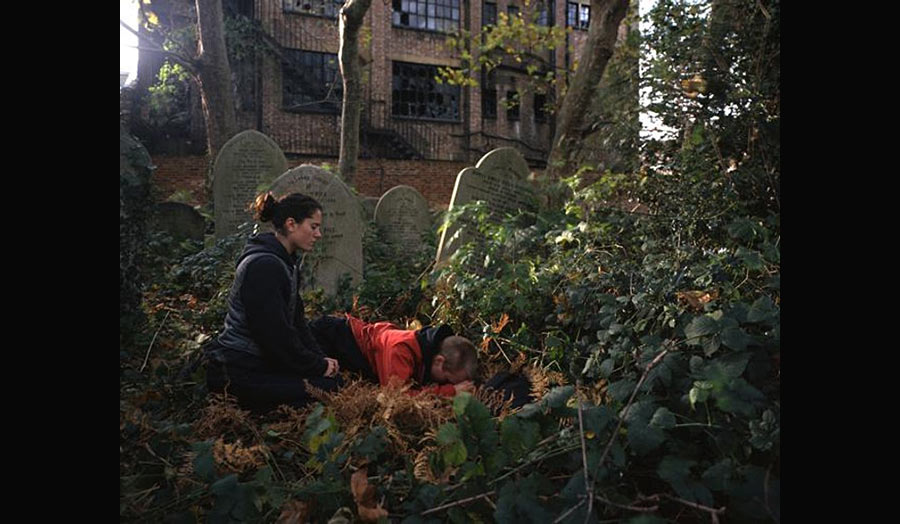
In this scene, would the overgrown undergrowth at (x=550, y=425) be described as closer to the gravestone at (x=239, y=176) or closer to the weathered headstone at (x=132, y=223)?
the weathered headstone at (x=132, y=223)

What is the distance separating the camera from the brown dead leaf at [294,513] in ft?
6.66

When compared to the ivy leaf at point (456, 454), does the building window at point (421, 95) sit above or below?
above

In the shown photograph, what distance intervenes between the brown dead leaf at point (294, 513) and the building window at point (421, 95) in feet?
72.3

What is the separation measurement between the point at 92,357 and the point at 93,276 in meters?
0.17

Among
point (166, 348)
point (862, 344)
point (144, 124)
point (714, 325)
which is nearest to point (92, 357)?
point (862, 344)

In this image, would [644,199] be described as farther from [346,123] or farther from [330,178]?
[346,123]

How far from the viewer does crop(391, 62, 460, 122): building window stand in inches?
920

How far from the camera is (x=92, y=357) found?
1312 mm

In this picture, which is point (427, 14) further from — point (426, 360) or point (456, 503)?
point (456, 503)

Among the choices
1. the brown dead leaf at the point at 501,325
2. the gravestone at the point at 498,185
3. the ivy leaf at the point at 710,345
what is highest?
the gravestone at the point at 498,185

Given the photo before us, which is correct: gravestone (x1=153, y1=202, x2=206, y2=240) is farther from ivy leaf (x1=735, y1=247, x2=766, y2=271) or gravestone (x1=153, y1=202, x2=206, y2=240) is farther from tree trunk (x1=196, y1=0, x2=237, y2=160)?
ivy leaf (x1=735, y1=247, x2=766, y2=271)

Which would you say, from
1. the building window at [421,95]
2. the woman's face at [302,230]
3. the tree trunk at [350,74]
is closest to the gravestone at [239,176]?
the tree trunk at [350,74]

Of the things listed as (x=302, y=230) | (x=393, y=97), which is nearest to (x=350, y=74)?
(x=302, y=230)

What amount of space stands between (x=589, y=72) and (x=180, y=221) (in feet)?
21.1
